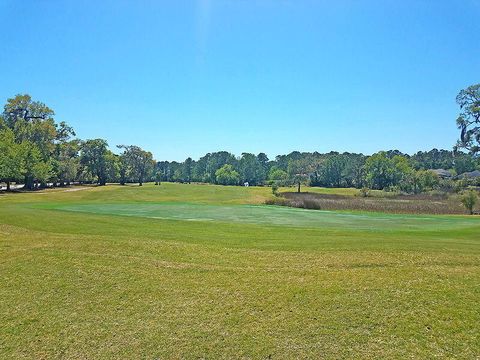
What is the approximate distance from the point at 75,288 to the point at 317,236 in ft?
41.2

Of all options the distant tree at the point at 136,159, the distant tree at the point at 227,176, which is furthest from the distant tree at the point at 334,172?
the distant tree at the point at 136,159

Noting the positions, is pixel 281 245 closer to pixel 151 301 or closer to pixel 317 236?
pixel 317 236

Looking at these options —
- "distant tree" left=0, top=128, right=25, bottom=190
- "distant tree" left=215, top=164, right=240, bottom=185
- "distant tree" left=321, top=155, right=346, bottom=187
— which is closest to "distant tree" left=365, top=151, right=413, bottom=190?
"distant tree" left=321, top=155, right=346, bottom=187

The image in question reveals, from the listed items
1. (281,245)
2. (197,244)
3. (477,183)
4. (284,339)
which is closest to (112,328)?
(284,339)

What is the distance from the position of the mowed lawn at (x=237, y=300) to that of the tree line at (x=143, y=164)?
64706mm

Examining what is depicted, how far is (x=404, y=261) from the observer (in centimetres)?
1348

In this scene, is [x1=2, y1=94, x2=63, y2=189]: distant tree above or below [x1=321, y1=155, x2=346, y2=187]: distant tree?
above

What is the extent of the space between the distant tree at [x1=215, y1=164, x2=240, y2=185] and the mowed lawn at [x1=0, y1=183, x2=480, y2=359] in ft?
460

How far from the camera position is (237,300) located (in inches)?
399

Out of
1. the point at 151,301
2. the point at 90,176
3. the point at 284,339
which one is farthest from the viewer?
the point at 90,176

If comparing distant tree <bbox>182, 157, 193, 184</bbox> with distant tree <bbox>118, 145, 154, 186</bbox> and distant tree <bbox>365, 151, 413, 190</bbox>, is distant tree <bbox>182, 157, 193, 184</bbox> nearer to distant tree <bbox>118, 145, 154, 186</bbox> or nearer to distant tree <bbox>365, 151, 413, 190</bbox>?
distant tree <bbox>118, 145, 154, 186</bbox>

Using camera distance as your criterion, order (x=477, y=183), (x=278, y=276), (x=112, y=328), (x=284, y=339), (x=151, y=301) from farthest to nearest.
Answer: (x=477, y=183) < (x=278, y=276) < (x=151, y=301) < (x=112, y=328) < (x=284, y=339)

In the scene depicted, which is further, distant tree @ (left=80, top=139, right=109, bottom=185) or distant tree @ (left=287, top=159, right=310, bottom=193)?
distant tree @ (left=287, top=159, right=310, bottom=193)

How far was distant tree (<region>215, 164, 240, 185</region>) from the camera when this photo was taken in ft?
515
